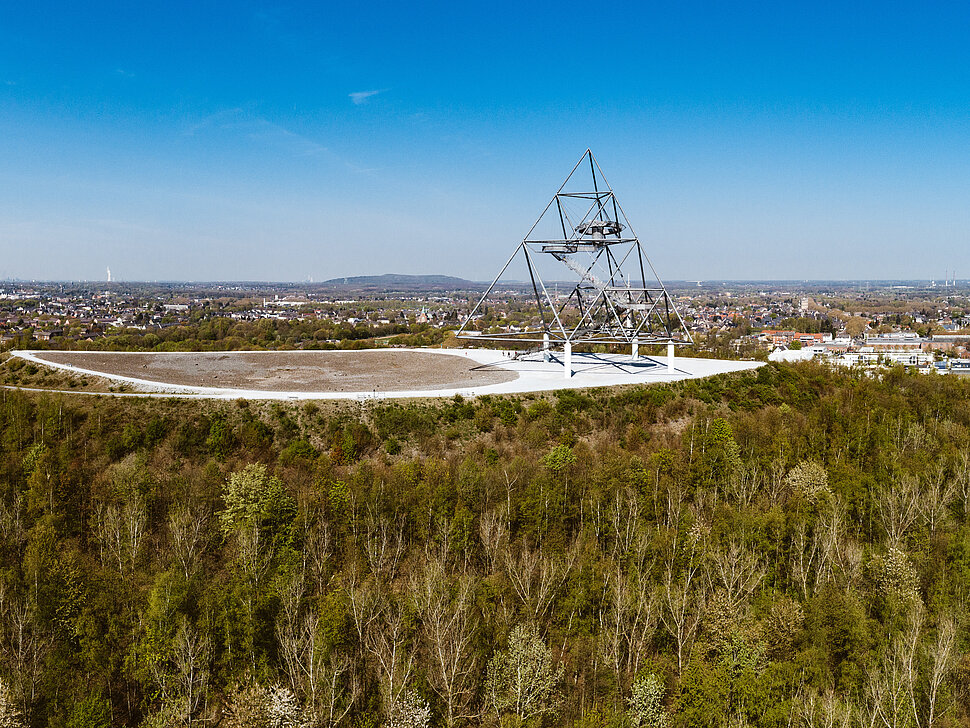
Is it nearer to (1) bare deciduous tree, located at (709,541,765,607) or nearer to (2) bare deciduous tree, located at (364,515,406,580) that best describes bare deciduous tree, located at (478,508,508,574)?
(2) bare deciduous tree, located at (364,515,406,580)

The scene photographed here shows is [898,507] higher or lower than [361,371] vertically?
lower

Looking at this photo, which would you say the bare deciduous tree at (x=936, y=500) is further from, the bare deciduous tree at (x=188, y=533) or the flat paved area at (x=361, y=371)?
the bare deciduous tree at (x=188, y=533)

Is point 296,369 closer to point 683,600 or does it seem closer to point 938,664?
point 683,600

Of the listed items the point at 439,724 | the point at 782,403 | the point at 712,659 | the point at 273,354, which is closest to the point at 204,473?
the point at 439,724

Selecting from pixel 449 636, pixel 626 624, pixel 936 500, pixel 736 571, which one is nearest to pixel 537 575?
pixel 626 624

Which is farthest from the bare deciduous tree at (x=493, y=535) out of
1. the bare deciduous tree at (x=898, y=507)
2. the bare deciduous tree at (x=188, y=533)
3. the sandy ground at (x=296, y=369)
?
the sandy ground at (x=296, y=369)

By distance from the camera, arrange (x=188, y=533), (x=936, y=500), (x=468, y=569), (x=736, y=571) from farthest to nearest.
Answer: (x=936, y=500)
(x=468, y=569)
(x=188, y=533)
(x=736, y=571)
